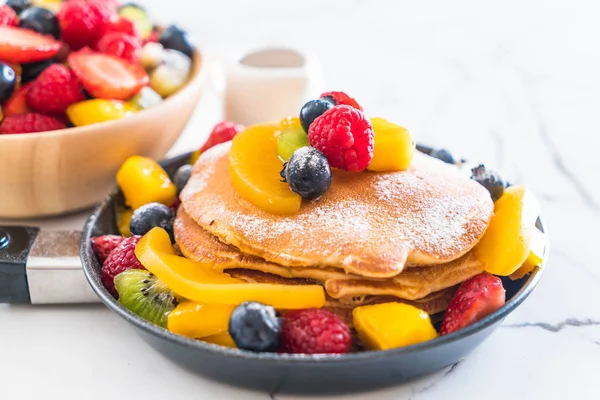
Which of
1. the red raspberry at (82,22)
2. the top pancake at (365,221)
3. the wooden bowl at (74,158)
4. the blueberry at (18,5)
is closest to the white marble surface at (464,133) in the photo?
the wooden bowl at (74,158)

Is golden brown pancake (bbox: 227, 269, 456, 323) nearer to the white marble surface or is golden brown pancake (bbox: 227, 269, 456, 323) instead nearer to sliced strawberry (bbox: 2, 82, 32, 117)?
the white marble surface

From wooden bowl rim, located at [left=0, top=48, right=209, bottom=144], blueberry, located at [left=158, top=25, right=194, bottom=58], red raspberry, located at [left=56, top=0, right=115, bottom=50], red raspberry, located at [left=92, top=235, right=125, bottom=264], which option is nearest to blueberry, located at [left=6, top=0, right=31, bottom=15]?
red raspberry, located at [left=56, top=0, right=115, bottom=50]

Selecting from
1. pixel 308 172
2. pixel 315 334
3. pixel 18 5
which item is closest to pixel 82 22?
pixel 18 5

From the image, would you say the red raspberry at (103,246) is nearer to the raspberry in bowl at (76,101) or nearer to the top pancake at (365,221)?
the top pancake at (365,221)

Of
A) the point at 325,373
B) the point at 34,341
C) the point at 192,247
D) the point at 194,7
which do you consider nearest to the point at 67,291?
the point at 34,341

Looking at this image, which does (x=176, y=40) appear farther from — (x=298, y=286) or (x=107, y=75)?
(x=298, y=286)
